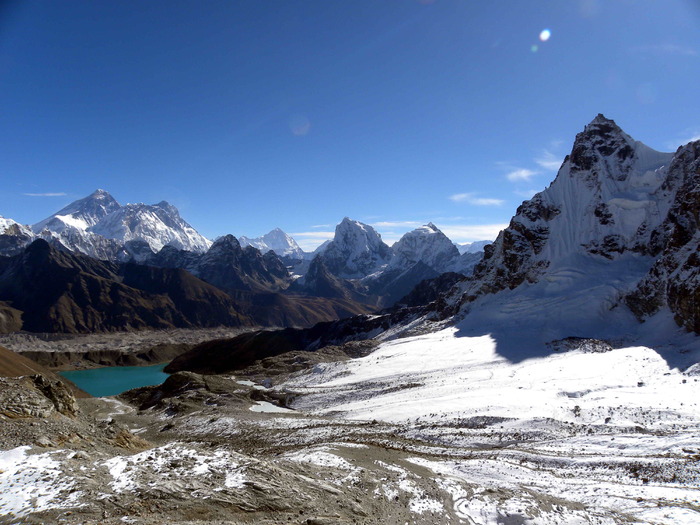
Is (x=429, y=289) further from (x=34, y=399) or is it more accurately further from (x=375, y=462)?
(x=34, y=399)

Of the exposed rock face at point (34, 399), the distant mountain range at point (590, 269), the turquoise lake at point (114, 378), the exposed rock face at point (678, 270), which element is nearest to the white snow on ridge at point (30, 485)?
the exposed rock face at point (34, 399)

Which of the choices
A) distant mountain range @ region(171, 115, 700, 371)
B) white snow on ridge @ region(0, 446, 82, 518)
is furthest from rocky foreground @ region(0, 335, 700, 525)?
distant mountain range @ region(171, 115, 700, 371)

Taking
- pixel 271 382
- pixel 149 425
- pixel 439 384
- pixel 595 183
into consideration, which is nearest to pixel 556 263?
pixel 595 183

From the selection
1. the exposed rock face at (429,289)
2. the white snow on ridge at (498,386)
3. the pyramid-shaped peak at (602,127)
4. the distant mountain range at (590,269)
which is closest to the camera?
the white snow on ridge at (498,386)

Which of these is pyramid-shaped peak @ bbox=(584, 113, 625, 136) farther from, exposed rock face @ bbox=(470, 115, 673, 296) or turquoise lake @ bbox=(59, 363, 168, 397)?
turquoise lake @ bbox=(59, 363, 168, 397)

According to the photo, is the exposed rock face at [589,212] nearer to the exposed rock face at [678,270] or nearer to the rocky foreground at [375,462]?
the exposed rock face at [678,270]

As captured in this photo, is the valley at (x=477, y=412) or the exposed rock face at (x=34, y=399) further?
the exposed rock face at (x=34, y=399)

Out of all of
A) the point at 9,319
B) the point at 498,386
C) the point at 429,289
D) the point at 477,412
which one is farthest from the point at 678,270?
the point at 9,319

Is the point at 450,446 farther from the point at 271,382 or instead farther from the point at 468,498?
the point at 271,382

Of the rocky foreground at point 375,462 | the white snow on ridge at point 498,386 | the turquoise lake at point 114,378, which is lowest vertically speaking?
the turquoise lake at point 114,378
